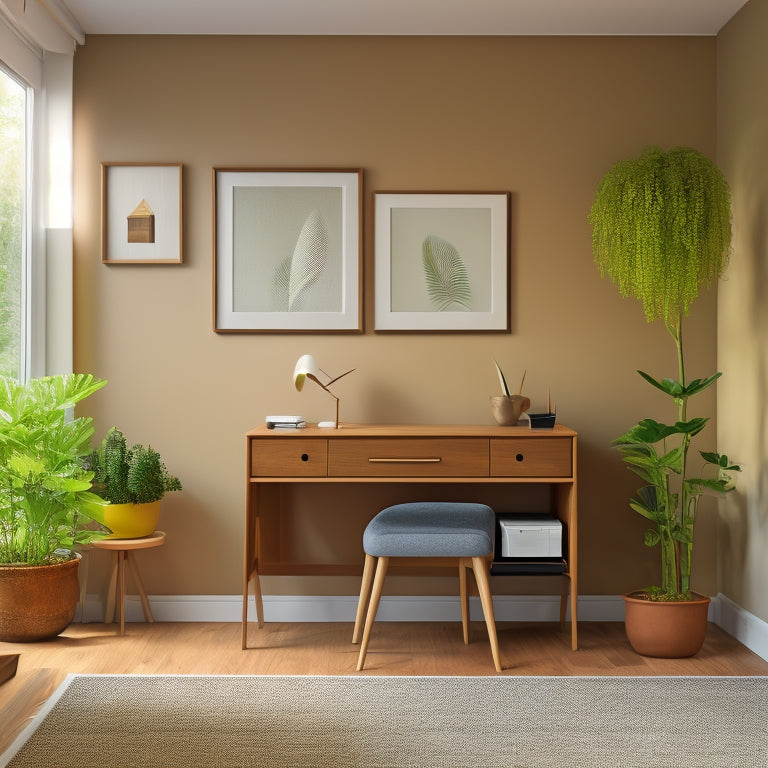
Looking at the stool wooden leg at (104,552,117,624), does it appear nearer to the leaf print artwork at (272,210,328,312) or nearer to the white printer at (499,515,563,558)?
the leaf print artwork at (272,210,328,312)

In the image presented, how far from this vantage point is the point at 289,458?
311 cm

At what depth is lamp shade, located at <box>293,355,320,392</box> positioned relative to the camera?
10.8ft

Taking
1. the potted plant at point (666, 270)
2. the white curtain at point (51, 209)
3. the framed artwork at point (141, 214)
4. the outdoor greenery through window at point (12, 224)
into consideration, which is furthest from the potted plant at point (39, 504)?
the potted plant at point (666, 270)

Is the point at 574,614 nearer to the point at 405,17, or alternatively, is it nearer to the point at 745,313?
the point at 745,313

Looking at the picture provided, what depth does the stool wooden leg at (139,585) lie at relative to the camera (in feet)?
11.2

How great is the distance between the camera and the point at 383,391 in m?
3.57

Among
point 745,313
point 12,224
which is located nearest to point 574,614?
point 745,313

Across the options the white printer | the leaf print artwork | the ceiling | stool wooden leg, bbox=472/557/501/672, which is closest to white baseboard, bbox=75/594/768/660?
the white printer

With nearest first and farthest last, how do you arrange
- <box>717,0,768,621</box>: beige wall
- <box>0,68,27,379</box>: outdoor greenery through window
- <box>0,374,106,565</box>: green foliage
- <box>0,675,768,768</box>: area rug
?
<box>0,675,768,768</box>: area rug < <box>0,374,106,565</box>: green foliage < <box>717,0,768,621</box>: beige wall < <box>0,68,27,379</box>: outdoor greenery through window

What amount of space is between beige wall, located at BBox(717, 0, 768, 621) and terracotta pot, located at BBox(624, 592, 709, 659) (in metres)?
0.26

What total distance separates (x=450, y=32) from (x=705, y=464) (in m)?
2.10

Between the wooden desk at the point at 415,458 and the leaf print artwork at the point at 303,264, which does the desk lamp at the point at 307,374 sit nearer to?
the wooden desk at the point at 415,458

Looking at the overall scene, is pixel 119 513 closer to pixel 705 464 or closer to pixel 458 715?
pixel 458 715

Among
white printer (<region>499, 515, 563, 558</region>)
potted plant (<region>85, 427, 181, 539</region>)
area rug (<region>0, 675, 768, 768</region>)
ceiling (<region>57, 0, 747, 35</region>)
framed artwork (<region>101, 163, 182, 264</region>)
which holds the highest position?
ceiling (<region>57, 0, 747, 35</region>)
